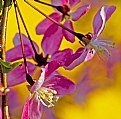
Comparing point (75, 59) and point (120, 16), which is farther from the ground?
point (75, 59)

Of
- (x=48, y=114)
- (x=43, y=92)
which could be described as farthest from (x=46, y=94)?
(x=48, y=114)

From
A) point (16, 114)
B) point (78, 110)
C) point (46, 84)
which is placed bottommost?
point (78, 110)

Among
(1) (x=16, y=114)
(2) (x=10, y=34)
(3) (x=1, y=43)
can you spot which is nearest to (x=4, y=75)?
(3) (x=1, y=43)

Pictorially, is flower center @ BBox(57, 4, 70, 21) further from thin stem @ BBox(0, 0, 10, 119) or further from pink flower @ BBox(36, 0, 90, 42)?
thin stem @ BBox(0, 0, 10, 119)

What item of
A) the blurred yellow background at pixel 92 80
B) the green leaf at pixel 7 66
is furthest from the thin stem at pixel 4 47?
the blurred yellow background at pixel 92 80

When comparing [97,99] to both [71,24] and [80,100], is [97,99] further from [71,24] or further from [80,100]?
[71,24]

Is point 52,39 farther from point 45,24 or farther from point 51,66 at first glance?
point 51,66

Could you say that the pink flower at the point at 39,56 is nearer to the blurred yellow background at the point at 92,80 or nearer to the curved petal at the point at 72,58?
the curved petal at the point at 72,58
